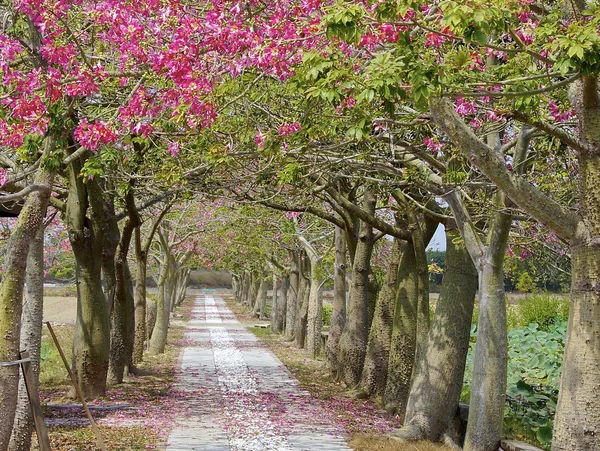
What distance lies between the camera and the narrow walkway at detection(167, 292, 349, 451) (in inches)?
471

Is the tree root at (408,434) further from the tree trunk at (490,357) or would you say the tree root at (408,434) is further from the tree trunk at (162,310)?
the tree trunk at (162,310)

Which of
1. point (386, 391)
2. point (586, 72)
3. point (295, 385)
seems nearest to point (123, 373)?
point (295, 385)

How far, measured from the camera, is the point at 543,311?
2777 cm

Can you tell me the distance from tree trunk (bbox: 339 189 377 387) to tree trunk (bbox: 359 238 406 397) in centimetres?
113

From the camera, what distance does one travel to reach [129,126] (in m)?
9.51

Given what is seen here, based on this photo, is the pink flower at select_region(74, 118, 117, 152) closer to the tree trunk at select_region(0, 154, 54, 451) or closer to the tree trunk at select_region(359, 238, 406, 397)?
the tree trunk at select_region(0, 154, 54, 451)

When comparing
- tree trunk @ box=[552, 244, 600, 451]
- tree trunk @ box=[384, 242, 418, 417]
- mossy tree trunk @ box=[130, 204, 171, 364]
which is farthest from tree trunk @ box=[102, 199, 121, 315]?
tree trunk @ box=[552, 244, 600, 451]

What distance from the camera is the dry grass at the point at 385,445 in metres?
11.6

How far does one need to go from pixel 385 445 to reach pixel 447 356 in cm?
160

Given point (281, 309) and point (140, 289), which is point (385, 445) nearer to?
point (140, 289)

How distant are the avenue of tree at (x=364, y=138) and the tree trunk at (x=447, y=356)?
3 centimetres

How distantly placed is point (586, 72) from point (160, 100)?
16.3 feet

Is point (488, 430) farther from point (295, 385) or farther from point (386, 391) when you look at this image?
point (295, 385)

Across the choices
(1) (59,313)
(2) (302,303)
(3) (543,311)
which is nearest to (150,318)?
(2) (302,303)
